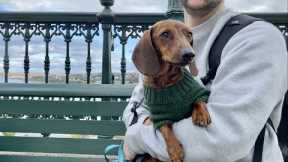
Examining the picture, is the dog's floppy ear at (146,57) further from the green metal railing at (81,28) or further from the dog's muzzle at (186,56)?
the green metal railing at (81,28)

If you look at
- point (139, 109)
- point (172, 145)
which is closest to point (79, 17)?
point (139, 109)

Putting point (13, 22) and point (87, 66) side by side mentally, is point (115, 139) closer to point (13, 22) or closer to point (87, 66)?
point (87, 66)

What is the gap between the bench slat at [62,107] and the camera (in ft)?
13.1

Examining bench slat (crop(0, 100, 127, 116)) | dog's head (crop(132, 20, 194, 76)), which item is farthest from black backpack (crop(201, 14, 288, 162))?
bench slat (crop(0, 100, 127, 116))

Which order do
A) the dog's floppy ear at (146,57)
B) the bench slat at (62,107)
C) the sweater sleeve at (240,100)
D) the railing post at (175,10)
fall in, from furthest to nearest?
the railing post at (175,10), the bench slat at (62,107), the dog's floppy ear at (146,57), the sweater sleeve at (240,100)

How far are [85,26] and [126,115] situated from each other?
2853mm

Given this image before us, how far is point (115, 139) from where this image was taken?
409cm

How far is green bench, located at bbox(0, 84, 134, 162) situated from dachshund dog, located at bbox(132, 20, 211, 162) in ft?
4.51

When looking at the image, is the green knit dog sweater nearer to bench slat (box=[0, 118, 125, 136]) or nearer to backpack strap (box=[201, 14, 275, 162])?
backpack strap (box=[201, 14, 275, 162])

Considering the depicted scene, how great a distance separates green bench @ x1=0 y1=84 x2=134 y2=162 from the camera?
159 inches

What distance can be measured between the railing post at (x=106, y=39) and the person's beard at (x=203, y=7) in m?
2.66

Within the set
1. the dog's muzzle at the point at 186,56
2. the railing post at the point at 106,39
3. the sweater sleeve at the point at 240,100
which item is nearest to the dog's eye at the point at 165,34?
the dog's muzzle at the point at 186,56

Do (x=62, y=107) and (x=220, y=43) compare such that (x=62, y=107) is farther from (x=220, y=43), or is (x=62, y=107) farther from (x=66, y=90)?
(x=220, y=43)

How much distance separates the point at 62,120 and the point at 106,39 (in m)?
1.62
